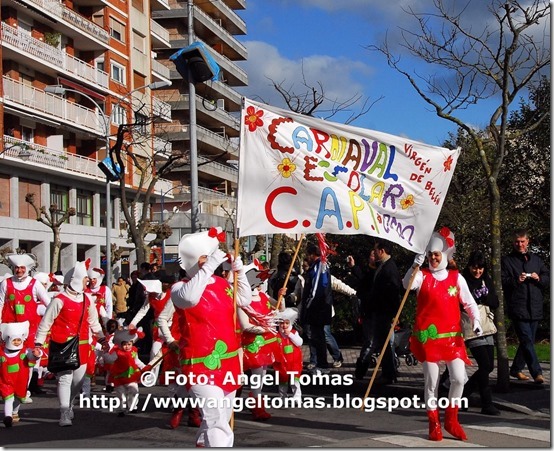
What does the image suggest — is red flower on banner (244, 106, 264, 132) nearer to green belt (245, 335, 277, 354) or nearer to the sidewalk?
green belt (245, 335, 277, 354)

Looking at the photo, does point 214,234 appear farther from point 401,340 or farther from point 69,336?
point 401,340

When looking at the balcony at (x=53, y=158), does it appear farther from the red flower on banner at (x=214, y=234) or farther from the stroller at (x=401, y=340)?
the red flower on banner at (x=214, y=234)

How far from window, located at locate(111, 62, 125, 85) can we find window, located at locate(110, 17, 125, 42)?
58.9 inches

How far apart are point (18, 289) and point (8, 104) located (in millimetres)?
27949

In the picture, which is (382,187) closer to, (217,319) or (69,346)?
(217,319)

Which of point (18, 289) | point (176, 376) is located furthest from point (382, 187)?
point (18, 289)

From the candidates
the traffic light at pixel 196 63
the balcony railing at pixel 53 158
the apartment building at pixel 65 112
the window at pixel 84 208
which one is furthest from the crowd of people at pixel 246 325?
the window at pixel 84 208

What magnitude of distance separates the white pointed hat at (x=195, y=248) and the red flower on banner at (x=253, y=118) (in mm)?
2331

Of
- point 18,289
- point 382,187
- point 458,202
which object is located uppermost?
point 458,202

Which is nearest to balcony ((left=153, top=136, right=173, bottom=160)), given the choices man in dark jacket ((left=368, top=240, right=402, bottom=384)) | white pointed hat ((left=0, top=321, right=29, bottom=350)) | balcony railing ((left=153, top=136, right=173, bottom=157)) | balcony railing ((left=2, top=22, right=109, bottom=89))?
balcony railing ((left=153, top=136, right=173, bottom=157))

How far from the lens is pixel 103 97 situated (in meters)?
47.6

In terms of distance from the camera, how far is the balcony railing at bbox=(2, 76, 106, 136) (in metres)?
39.4

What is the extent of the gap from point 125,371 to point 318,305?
11.2 ft

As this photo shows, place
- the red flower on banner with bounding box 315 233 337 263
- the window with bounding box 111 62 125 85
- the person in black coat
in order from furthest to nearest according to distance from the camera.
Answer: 1. the window with bounding box 111 62 125 85
2. the red flower on banner with bounding box 315 233 337 263
3. the person in black coat
